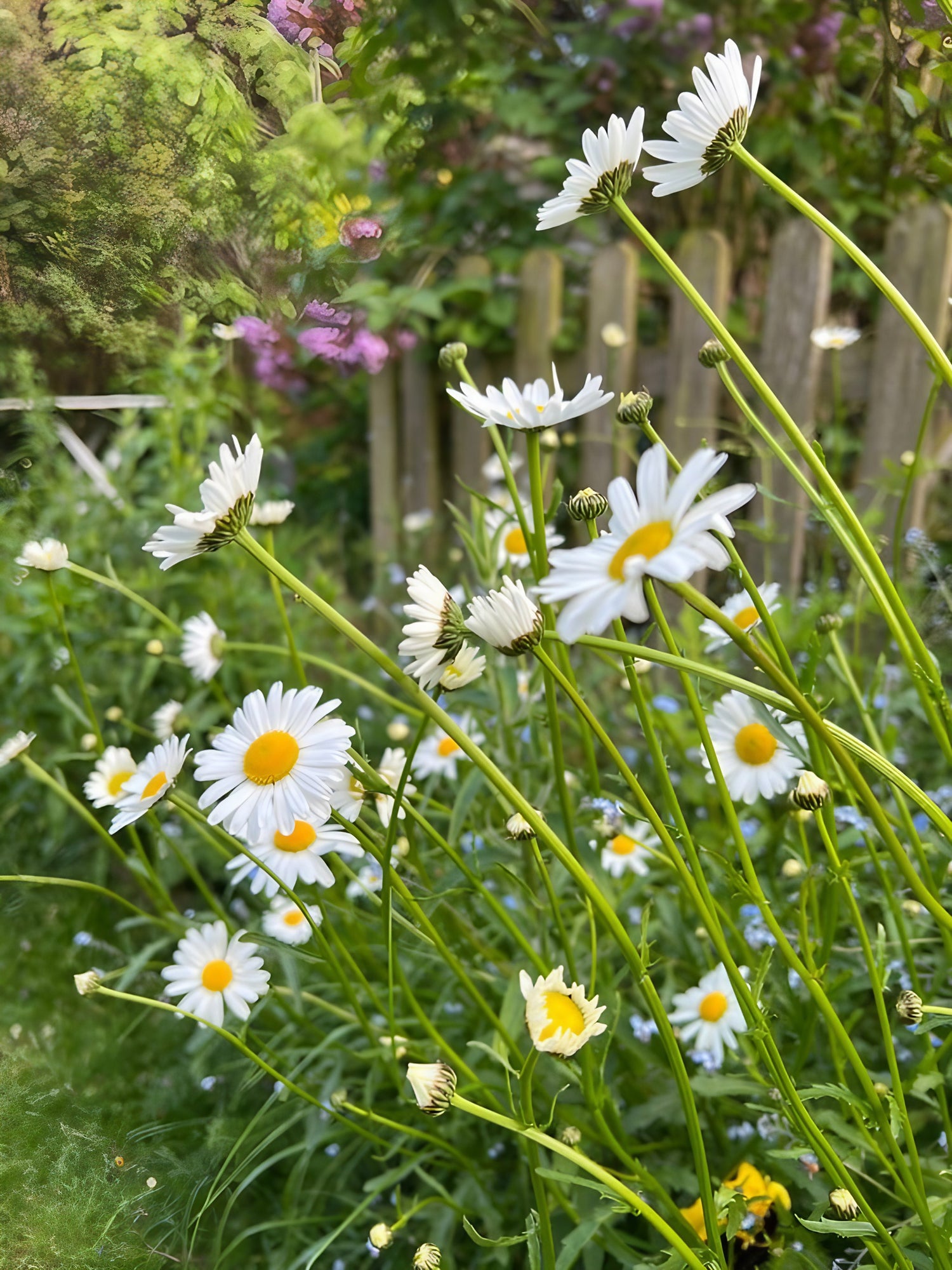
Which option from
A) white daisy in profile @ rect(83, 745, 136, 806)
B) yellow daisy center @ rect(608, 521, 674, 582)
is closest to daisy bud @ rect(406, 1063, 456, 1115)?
yellow daisy center @ rect(608, 521, 674, 582)

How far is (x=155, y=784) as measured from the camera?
58 centimetres

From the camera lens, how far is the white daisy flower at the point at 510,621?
0.42 metres

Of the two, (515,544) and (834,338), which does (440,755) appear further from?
(834,338)

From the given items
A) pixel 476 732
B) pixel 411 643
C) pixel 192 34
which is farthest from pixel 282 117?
pixel 476 732

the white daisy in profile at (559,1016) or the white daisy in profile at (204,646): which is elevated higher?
the white daisy in profile at (204,646)

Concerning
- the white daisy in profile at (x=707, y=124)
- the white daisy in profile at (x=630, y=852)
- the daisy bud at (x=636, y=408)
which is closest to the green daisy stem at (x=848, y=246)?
the white daisy in profile at (x=707, y=124)

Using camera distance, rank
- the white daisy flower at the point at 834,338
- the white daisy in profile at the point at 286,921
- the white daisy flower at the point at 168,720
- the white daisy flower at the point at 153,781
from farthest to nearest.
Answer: the white daisy flower at the point at 834,338, the white daisy flower at the point at 168,720, the white daisy in profile at the point at 286,921, the white daisy flower at the point at 153,781

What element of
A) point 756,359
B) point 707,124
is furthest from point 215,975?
point 756,359

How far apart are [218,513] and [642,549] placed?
0.20m

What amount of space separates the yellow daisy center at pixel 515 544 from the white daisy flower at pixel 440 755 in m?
0.18

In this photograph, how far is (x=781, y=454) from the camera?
54 cm

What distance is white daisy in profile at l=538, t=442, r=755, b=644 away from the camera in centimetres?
34

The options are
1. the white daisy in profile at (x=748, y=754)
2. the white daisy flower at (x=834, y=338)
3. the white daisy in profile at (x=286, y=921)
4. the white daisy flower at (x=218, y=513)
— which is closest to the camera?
the white daisy flower at (x=218, y=513)

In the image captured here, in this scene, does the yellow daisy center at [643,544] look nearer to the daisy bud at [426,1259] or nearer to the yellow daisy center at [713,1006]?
the daisy bud at [426,1259]
